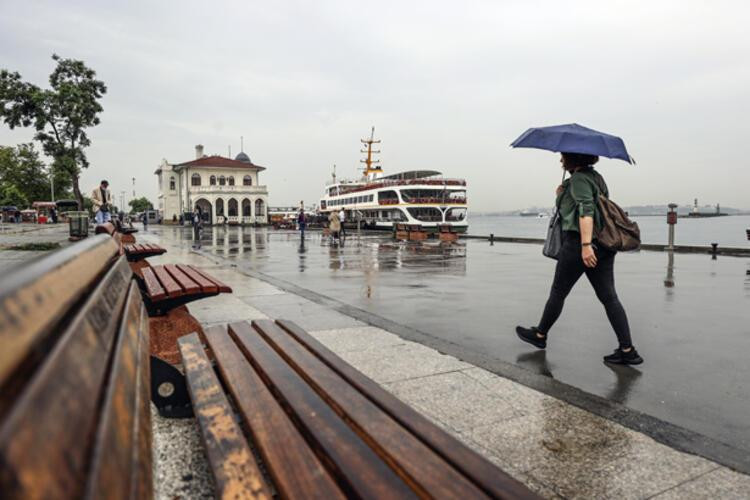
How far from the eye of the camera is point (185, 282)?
3.67m

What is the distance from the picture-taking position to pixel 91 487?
604 millimetres

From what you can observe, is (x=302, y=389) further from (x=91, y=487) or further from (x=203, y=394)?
(x=91, y=487)

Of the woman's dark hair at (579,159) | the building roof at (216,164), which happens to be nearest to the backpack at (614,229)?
the woman's dark hair at (579,159)

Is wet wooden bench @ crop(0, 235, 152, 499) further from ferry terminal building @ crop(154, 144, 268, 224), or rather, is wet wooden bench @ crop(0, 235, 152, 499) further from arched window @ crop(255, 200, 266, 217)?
arched window @ crop(255, 200, 266, 217)

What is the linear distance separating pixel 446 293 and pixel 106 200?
1048cm

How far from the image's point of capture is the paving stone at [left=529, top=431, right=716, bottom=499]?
1.99m

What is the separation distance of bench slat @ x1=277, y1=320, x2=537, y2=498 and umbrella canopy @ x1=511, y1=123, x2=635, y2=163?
9.09ft

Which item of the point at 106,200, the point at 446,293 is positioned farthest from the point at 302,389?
the point at 106,200

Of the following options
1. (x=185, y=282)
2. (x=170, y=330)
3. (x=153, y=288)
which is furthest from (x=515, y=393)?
(x=153, y=288)

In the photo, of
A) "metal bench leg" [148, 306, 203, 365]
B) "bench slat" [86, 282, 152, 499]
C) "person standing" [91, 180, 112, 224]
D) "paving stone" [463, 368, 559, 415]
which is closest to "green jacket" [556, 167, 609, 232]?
"paving stone" [463, 368, 559, 415]

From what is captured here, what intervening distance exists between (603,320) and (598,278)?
196 cm

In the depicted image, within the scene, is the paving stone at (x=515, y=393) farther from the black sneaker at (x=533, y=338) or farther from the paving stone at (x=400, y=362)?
→ the black sneaker at (x=533, y=338)

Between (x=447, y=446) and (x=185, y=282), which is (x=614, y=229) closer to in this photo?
(x=447, y=446)

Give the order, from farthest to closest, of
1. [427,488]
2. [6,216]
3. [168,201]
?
1. [168,201]
2. [6,216]
3. [427,488]
